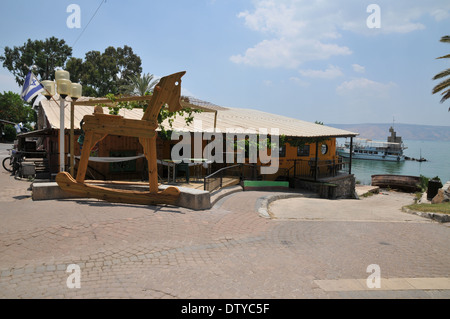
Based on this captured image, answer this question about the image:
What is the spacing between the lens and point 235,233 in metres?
6.63

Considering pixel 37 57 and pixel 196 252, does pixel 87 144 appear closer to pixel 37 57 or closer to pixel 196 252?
pixel 196 252

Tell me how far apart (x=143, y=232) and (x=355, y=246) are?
465 cm

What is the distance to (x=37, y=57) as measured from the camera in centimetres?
4456

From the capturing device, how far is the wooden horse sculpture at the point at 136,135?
8141 millimetres

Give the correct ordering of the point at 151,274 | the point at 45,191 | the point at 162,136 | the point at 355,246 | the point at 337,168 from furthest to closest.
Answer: the point at 337,168
the point at 162,136
the point at 45,191
the point at 355,246
the point at 151,274

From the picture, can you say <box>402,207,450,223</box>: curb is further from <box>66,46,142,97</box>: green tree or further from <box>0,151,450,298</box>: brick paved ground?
<box>66,46,142,97</box>: green tree

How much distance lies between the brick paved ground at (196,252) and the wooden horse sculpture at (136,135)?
0.38 meters

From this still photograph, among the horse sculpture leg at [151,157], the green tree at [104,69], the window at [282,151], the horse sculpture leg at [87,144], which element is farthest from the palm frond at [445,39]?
the green tree at [104,69]

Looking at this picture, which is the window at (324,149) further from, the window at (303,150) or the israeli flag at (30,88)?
the israeli flag at (30,88)

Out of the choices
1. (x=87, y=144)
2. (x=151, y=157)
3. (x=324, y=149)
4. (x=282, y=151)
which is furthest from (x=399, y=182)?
(x=87, y=144)

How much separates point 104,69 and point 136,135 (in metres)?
47.0
